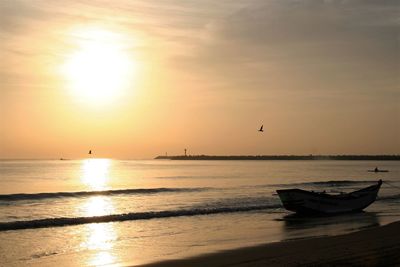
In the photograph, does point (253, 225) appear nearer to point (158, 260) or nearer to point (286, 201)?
point (286, 201)

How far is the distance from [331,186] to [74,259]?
48.2m

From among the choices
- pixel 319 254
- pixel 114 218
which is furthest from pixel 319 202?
pixel 319 254

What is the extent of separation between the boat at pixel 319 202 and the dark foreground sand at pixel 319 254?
9.10 meters

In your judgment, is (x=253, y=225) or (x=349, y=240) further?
(x=253, y=225)

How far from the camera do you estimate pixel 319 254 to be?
1219 cm

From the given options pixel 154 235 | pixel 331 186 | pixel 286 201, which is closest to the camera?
pixel 154 235

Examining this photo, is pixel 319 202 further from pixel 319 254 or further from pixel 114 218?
pixel 319 254

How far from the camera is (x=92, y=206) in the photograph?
1264 inches

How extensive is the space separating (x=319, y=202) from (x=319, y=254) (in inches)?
570

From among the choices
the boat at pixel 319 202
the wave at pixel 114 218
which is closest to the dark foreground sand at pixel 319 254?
the boat at pixel 319 202

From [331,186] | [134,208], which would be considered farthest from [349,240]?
[331,186]

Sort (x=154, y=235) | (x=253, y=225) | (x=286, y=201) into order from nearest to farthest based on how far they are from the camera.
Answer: (x=154, y=235) → (x=253, y=225) → (x=286, y=201)

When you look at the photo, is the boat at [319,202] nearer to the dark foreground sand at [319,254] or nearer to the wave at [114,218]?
the wave at [114,218]

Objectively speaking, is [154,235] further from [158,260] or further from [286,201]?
[286,201]
